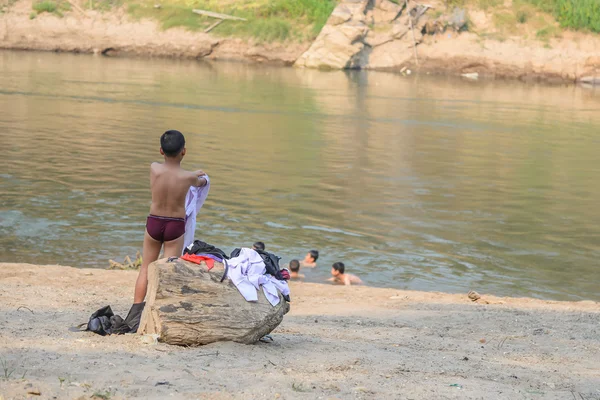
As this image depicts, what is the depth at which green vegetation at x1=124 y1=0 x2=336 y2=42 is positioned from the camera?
171 feet

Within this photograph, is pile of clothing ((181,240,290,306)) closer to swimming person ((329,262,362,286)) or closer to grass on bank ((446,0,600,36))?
swimming person ((329,262,362,286))

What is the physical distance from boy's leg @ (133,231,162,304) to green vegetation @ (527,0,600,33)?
48.6m

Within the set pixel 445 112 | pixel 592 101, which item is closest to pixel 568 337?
pixel 445 112

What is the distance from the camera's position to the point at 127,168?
19.8 meters

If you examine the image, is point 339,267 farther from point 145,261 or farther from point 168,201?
point 168,201

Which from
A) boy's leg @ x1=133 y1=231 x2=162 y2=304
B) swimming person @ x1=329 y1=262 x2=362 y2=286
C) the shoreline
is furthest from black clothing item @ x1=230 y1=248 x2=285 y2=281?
the shoreline

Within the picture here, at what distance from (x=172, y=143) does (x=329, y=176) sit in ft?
43.7

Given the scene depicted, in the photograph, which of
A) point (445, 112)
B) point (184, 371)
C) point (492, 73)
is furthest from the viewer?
point (492, 73)

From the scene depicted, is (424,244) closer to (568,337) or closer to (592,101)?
(568,337)

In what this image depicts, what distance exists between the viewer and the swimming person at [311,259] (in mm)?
13117

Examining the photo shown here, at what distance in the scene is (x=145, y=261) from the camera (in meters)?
7.34

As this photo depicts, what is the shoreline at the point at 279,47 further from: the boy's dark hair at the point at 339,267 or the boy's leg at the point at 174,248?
the boy's leg at the point at 174,248

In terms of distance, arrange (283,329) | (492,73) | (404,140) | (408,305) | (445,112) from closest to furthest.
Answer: (283,329)
(408,305)
(404,140)
(445,112)
(492,73)

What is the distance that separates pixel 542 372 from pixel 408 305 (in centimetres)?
348
